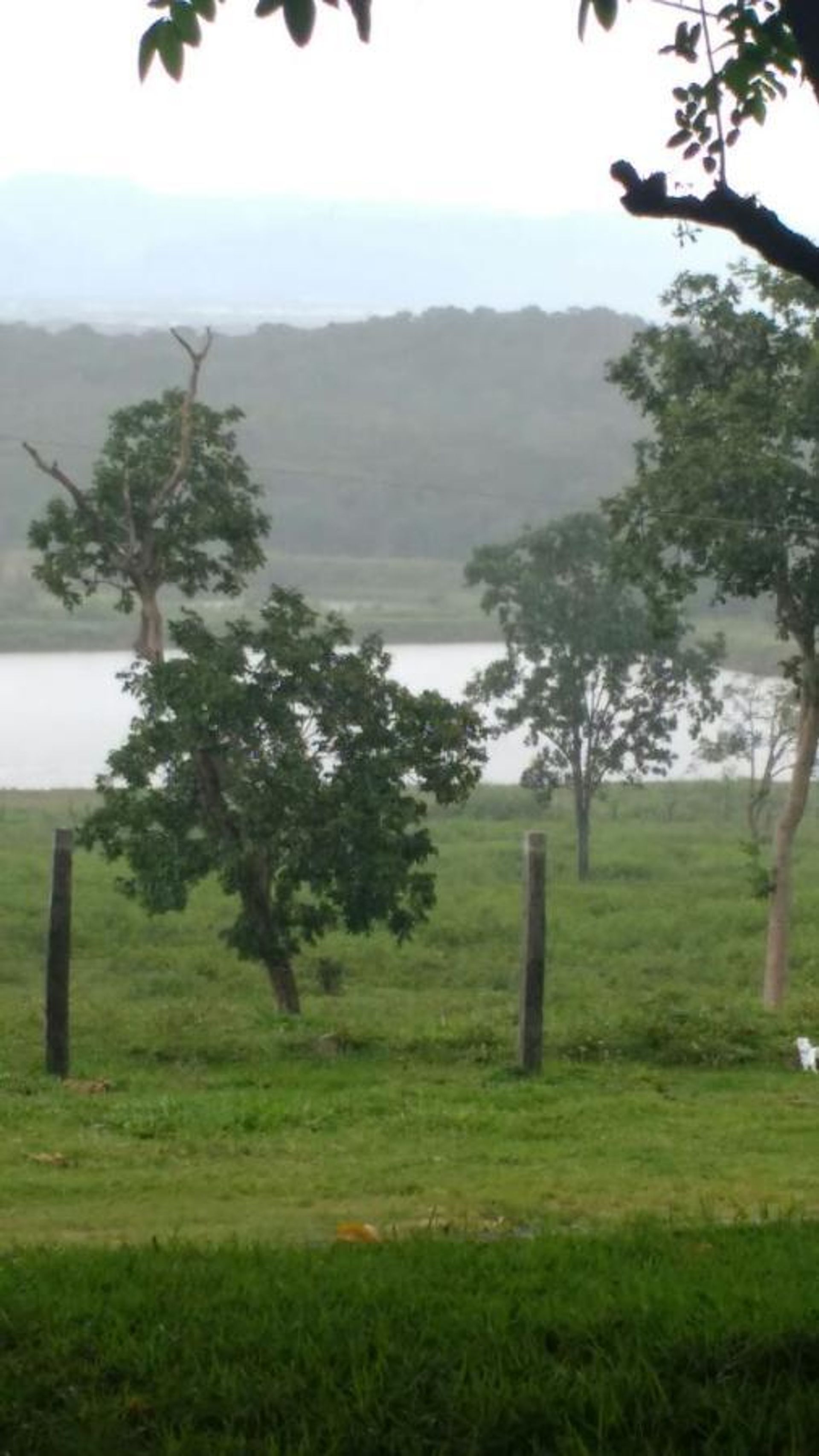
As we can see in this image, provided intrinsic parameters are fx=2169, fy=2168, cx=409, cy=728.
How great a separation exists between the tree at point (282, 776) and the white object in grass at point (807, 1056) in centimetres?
543

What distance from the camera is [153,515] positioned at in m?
19.8

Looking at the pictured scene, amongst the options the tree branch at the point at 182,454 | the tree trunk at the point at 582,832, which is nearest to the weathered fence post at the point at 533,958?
the tree branch at the point at 182,454

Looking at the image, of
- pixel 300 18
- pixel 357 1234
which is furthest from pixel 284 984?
pixel 300 18

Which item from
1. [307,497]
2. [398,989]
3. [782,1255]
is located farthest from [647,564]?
[307,497]

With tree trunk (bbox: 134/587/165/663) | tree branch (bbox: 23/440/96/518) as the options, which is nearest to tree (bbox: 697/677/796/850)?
tree trunk (bbox: 134/587/165/663)

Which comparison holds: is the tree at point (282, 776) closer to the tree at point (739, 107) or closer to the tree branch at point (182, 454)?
the tree branch at point (182, 454)

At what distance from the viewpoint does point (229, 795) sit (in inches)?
756

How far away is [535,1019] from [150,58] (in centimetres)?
856

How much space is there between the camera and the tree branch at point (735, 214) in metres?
4.98

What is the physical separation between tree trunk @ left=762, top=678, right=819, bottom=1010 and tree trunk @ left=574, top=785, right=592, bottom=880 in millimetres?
15629

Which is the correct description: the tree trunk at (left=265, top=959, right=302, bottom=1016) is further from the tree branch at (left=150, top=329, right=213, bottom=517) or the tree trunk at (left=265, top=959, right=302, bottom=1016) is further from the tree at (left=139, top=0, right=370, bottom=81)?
the tree at (left=139, top=0, right=370, bottom=81)

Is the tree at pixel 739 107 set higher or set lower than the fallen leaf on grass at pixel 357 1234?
higher

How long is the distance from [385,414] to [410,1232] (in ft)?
315

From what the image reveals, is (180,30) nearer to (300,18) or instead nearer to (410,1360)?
(300,18)
